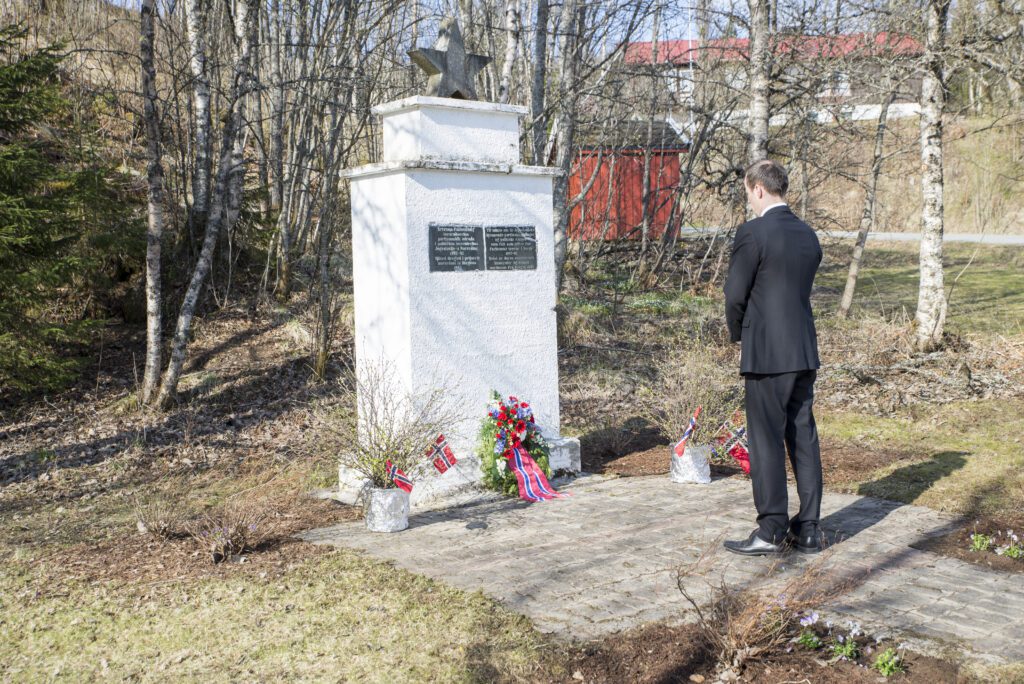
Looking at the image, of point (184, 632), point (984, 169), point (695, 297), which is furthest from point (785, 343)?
point (984, 169)

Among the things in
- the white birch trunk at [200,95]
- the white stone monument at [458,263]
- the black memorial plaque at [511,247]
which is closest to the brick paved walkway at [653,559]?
the white stone monument at [458,263]

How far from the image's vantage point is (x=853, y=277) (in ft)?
47.4

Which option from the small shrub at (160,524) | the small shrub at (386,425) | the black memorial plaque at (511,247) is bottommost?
the small shrub at (160,524)

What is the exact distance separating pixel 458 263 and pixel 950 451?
4321mm

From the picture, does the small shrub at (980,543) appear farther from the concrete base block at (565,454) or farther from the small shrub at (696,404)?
the concrete base block at (565,454)

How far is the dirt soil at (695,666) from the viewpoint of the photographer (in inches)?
141

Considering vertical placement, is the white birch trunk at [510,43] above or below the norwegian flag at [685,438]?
above

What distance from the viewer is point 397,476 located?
19.6ft

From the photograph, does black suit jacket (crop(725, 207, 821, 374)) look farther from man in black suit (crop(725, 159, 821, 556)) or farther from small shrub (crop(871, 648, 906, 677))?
small shrub (crop(871, 648, 906, 677))

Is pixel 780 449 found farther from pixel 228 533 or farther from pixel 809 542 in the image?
pixel 228 533

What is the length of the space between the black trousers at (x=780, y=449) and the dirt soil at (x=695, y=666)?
1.33m

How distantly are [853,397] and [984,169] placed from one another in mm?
23529

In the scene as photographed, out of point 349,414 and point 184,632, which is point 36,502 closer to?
point 349,414

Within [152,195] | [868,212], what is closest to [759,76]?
[868,212]
